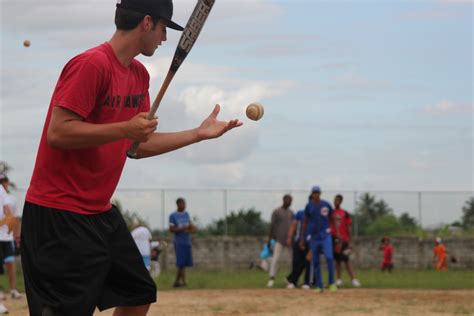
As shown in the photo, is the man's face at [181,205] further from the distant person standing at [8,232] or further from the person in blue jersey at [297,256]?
the distant person standing at [8,232]

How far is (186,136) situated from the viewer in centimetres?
591

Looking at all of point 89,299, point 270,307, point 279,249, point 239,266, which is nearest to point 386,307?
point 270,307

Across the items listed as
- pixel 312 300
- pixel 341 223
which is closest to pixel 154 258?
pixel 341 223

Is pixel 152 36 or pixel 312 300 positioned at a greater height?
pixel 152 36

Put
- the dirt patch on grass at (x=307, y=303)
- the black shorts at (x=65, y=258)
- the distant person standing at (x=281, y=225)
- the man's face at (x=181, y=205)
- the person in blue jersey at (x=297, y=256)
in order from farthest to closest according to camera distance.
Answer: the distant person standing at (x=281, y=225) < the man's face at (x=181, y=205) < the person in blue jersey at (x=297, y=256) < the dirt patch on grass at (x=307, y=303) < the black shorts at (x=65, y=258)

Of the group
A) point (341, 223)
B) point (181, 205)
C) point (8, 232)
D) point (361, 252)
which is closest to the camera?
→ point (8, 232)

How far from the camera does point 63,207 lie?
544cm

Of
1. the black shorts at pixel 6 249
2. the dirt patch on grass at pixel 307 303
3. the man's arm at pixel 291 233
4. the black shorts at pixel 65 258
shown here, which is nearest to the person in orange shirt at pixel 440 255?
the man's arm at pixel 291 233

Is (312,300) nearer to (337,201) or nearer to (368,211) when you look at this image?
(337,201)

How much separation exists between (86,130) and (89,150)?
0.92 feet

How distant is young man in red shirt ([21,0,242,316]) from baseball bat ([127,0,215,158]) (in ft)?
0.67

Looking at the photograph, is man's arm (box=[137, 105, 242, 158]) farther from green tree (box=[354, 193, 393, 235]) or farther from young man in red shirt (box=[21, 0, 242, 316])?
green tree (box=[354, 193, 393, 235])

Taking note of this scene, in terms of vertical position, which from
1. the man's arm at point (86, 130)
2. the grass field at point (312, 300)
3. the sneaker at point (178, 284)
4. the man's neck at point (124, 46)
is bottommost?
the sneaker at point (178, 284)

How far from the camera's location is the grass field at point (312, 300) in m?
13.2
